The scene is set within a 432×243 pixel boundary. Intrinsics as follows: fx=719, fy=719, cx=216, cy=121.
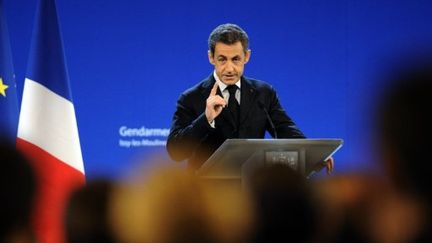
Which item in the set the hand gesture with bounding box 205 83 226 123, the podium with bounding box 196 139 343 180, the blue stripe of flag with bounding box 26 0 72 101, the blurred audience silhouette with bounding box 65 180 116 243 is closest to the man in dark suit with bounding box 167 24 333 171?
the hand gesture with bounding box 205 83 226 123

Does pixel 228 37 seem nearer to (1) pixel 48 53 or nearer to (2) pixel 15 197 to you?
(1) pixel 48 53

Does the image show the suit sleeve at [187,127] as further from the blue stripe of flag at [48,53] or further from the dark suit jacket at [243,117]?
the blue stripe of flag at [48,53]

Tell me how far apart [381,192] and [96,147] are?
197 inches

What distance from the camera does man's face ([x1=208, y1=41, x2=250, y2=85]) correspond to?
12.3ft

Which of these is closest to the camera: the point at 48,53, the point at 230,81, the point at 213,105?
the point at 213,105

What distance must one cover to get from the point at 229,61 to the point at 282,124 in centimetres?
44

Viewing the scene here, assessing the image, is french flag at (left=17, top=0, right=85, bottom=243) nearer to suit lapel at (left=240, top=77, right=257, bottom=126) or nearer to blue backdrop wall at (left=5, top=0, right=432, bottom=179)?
blue backdrop wall at (left=5, top=0, right=432, bottom=179)

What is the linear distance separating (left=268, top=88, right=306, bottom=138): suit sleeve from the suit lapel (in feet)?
0.37

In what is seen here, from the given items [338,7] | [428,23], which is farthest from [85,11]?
[428,23]

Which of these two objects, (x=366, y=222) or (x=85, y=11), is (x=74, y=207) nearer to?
(x=366, y=222)

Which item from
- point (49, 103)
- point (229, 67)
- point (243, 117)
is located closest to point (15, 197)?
point (243, 117)

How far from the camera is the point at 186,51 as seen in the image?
18.4 ft

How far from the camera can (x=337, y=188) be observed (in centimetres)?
51

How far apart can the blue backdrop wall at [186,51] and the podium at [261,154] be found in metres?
2.59
